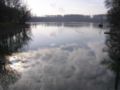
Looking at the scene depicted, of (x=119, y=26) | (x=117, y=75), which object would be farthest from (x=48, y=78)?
(x=119, y=26)

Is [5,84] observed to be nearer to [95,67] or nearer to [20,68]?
[20,68]

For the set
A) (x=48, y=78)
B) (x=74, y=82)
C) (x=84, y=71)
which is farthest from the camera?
(x=84, y=71)

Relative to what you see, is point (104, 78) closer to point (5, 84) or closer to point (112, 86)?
point (112, 86)

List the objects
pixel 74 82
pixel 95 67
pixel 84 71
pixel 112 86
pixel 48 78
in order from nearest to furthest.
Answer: pixel 112 86 < pixel 74 82 < pixel 48 78 < pixel 84 71 < pixel 95 67

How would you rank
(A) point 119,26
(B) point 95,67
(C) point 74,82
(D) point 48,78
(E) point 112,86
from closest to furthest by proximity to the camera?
(E) point 112,86 < (C) point 74,82 < (D) point 48,78 < (B) point 95,67 < (A) point 119,26

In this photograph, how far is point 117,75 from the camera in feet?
39.1

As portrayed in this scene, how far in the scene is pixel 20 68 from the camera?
1376 centimetres

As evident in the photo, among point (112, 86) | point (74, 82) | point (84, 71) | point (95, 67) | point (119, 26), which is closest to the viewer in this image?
point (112, 86)

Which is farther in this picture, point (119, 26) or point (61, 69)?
point (119, 26)

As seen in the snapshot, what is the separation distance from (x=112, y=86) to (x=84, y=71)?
132 inches

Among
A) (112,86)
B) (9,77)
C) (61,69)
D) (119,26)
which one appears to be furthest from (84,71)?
(119,26)

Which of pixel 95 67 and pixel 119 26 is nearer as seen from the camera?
pixel 95 67

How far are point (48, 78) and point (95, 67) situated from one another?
4.28 meters

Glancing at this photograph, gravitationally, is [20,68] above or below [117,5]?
below
